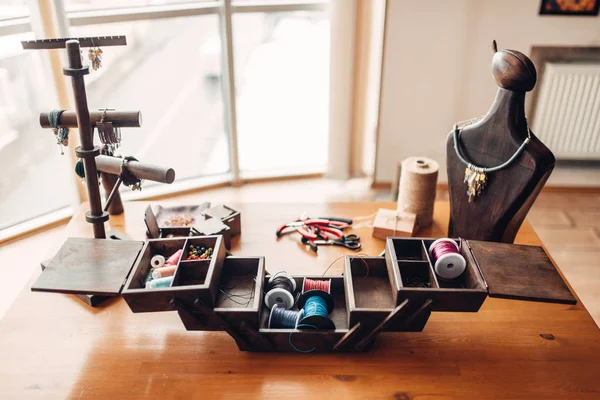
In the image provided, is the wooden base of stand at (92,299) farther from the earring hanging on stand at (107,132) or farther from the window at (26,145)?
the window at (26,145)

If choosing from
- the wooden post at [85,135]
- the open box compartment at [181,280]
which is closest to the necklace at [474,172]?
the open box compartment at [181,280]

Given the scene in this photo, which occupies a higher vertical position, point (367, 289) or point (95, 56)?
point (95, 56)

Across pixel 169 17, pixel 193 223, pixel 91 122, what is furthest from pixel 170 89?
pixel 91 122

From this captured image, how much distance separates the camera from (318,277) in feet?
5.47

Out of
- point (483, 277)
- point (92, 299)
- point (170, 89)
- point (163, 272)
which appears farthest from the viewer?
point (170, 89)

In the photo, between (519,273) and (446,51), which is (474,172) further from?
(446,51)

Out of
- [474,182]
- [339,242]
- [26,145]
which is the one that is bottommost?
[26,145]

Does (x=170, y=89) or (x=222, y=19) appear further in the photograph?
(x=170, y=89)

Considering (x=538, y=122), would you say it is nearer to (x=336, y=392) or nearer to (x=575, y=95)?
(x=575, y=95)

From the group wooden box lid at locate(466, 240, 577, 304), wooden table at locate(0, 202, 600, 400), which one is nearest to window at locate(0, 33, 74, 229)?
wooden table at locate(0, 202, 600, 400)

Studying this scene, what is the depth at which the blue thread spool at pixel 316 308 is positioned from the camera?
146 cm

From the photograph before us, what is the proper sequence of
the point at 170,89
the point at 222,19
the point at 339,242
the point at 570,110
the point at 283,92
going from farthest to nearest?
the point at 170,89, the point at 283,92, the point at 570,110, the point at 222,19, the point at 339,242

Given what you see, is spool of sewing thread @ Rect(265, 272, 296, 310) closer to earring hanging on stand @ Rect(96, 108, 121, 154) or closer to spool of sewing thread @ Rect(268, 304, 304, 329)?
spool of sewing thread @ Rect(268, 304, 304, 329)

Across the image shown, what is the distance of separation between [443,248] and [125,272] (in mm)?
963
